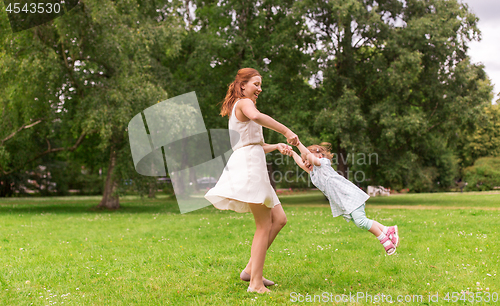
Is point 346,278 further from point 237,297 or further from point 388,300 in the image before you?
point 237,297

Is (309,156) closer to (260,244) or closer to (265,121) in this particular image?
(265,121)

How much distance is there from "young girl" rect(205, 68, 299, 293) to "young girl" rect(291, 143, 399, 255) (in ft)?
1.21

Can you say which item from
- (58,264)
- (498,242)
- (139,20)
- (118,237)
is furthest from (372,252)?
(139,20)

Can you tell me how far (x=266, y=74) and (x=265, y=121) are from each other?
18.5 m

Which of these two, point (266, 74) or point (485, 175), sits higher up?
point (266, 74)

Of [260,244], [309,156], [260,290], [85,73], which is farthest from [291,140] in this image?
[85,73]

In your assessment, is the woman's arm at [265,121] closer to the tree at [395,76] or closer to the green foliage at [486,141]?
the tree at [395,76]

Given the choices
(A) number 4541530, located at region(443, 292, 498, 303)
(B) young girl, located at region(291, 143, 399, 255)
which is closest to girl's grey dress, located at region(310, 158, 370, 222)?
(B) young girl, located at region(291, 143, 399, 255)

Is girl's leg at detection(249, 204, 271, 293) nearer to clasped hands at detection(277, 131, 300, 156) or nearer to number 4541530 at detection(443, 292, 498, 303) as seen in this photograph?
clasped hands at detection(277, 131, 300, 156)

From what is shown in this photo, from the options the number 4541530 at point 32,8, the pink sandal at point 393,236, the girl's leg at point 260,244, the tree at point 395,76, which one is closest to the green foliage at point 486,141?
the tree at point 395,76

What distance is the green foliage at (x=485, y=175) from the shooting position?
95.9 feet

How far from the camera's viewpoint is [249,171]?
414 centimetres

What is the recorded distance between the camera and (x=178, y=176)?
20719 millimetres

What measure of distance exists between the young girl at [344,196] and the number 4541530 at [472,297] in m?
0.75
